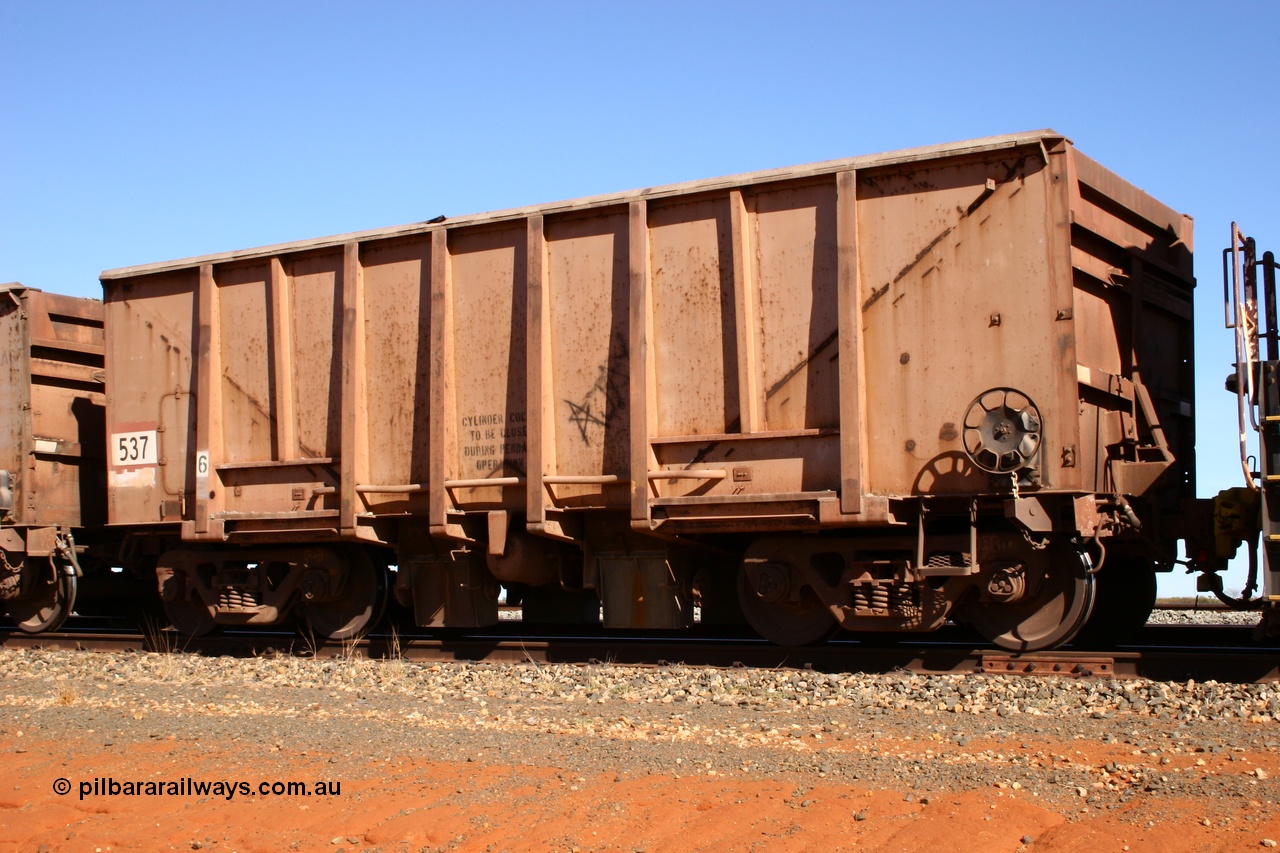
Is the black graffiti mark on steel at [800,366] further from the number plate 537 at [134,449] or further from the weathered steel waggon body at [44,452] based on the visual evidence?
the weathered steel waggon body at [44,452]

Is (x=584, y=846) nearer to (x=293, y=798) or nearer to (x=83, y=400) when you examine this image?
(x=293, y=798)

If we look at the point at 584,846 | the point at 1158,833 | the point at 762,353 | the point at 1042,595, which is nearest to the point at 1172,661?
the point at 1042,595

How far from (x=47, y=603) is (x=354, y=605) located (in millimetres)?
3672

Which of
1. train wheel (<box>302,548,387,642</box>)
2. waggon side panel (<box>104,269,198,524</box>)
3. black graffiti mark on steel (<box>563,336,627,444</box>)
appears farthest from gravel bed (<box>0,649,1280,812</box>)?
waggon side panel (<box>104,269,198,524</box>)

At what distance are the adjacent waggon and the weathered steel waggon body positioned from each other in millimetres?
1104

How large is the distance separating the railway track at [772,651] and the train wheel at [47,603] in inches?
6.6

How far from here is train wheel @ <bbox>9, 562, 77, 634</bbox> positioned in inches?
476

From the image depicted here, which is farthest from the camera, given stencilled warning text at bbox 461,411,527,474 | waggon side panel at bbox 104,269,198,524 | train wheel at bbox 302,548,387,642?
waggon side panel at bbox 104,269,198,524

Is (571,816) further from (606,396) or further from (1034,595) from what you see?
(606,396)

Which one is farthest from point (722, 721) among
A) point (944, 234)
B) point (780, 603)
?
point (944, 234)

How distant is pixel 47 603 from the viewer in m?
12.3

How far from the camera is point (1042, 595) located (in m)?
8.54

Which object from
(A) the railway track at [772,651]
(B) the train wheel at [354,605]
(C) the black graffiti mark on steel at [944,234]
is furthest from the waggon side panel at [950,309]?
(B) the train wheel at [354,605]

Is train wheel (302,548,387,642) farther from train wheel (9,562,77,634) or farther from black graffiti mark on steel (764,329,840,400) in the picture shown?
black graffiti mark on steel (764,329,840,400)
